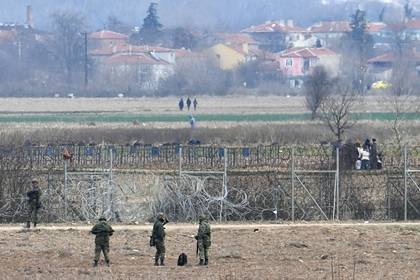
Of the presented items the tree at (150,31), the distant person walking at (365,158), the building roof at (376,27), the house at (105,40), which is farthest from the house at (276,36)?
the distant person walking at (365,158)

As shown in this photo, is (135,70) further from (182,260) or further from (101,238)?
(101,238)

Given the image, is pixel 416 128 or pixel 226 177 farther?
pixel 416 128

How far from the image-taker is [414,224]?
125ft

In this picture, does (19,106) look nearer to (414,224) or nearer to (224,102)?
(224,102)

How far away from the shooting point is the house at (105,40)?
153000 mm

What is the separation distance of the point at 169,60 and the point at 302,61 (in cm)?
1094

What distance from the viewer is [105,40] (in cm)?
15712

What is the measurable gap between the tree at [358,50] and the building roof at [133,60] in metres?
13.9

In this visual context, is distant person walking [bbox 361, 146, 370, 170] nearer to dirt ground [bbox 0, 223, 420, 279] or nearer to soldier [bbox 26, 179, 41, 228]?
dirt ground [bbox 0, 223, 420, 279]

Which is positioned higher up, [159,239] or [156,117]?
[159,239]

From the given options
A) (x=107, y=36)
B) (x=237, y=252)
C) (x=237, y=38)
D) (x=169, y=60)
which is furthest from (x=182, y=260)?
(x=107, y=36)

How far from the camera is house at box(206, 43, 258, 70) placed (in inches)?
5221

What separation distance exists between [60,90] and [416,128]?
5346 centimetres

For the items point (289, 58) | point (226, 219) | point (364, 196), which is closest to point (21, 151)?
point (226, 219)
